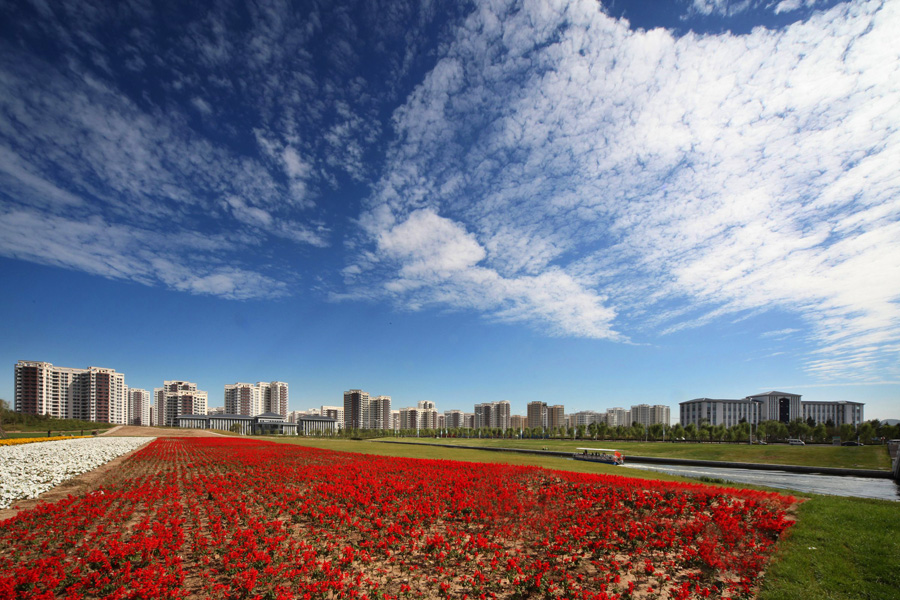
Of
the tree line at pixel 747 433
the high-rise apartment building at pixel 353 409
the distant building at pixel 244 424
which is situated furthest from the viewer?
the high-rise apartment building at pixel 353 409

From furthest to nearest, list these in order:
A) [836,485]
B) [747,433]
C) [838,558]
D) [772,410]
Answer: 1. [772,410]
2. [747,433]
3. [836,485]
4. [838,558]

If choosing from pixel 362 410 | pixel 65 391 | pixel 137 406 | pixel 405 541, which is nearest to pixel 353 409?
pixel 362 410

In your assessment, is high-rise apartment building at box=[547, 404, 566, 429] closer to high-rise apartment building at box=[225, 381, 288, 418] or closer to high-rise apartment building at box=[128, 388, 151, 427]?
high-rise apartment building at box=[225, 381, 288, 418]

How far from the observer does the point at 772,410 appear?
445ft

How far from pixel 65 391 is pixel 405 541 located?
171586 millimetres

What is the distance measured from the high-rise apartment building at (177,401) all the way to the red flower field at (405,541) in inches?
7003

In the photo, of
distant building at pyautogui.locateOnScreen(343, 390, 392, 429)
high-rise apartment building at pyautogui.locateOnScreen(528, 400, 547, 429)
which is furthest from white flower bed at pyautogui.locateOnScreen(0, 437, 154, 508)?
high-rise apartment building at pyautogui.locateOnScreen(528, 400, 547, 429)

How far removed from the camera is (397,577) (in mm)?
8141

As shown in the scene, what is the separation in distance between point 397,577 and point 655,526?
6919 millimetres

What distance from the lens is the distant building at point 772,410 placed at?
13375cm

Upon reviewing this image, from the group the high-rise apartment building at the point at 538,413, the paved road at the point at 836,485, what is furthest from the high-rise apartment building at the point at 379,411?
the paved road at the point at 836,485

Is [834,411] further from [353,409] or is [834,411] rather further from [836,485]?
[353,409]

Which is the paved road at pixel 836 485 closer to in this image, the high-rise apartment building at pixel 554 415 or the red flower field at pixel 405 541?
the red flower field at pixel 405 541

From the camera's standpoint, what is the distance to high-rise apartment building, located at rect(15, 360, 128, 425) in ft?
383
